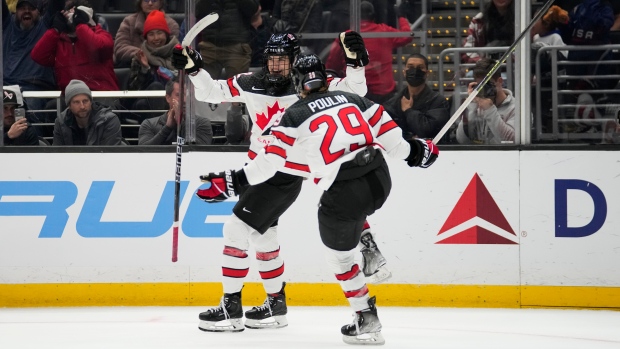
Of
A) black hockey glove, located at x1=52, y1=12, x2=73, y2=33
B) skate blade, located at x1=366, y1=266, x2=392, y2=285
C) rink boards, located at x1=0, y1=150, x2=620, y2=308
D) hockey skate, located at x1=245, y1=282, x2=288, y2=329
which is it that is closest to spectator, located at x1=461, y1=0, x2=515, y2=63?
rink boards, located at x1=0, y1=150, x2=620, y2=308

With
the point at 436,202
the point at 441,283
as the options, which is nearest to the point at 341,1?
the point at 436,202

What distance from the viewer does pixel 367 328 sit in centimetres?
507

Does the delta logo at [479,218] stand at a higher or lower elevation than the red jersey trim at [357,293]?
higher

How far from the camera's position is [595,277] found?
6301 mm

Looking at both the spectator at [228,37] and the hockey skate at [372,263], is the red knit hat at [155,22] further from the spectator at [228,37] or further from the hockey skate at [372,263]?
the hockey skate at [372,263]

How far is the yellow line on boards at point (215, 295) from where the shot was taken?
20.9ft

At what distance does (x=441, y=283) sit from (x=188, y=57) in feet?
6.74

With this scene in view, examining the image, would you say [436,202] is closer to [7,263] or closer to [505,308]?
[505,308]

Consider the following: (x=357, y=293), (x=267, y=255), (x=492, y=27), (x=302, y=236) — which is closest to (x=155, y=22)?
(x=302, y=236)

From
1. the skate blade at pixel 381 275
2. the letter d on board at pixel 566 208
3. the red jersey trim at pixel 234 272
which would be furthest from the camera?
the letter d on board at pixel 566 208

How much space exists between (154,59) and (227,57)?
18.2 inches

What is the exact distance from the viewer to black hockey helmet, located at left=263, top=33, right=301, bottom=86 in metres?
5.46

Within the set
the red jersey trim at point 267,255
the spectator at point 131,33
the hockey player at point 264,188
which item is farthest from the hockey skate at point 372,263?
the spectator at point 131,33

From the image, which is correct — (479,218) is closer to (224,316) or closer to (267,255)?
(267,255)
